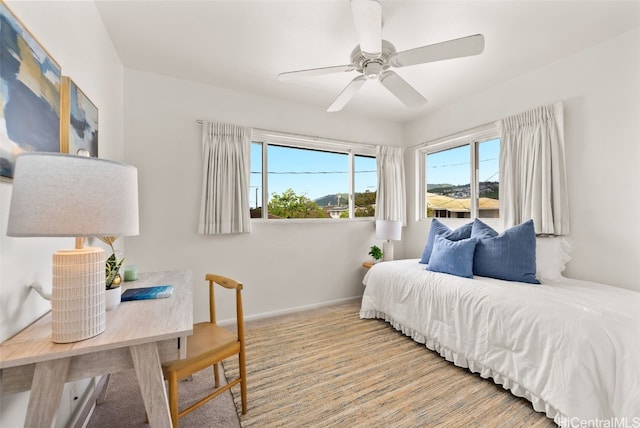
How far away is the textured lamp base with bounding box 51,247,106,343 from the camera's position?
0.89 metres

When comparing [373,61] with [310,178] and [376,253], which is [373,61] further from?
[376,253]

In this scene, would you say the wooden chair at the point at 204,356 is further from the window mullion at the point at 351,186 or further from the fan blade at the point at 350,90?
the window mullion at the point at 351,186

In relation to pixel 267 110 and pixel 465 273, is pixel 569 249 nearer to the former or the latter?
pixel 465 273

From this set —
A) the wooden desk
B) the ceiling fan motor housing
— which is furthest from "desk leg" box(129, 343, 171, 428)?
the ceiling fan motor housing

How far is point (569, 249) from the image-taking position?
2279mm

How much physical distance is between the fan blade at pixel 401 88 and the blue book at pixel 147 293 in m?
2.00

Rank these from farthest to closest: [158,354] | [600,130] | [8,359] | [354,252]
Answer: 1. [354,252]
2. [600,130]
3. [158,354]
4. [8,359]

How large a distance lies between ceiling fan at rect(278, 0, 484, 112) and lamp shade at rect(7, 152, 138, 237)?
1.36 metres

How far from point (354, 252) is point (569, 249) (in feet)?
7.07

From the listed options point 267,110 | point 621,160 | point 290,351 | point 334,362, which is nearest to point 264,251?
point 290,351

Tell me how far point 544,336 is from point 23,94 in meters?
2.77

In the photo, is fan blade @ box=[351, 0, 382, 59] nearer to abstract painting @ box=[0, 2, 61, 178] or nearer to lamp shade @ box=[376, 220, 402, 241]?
abstract painting @ box=[0, 2, 61, 178]

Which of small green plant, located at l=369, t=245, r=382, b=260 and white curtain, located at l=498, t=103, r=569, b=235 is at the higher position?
white curtain, located at l=498, t=103, r=569, b=235

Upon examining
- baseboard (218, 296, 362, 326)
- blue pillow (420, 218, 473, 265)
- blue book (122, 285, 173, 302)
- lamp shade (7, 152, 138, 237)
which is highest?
lamp shade (7, 152, 138, 237)
